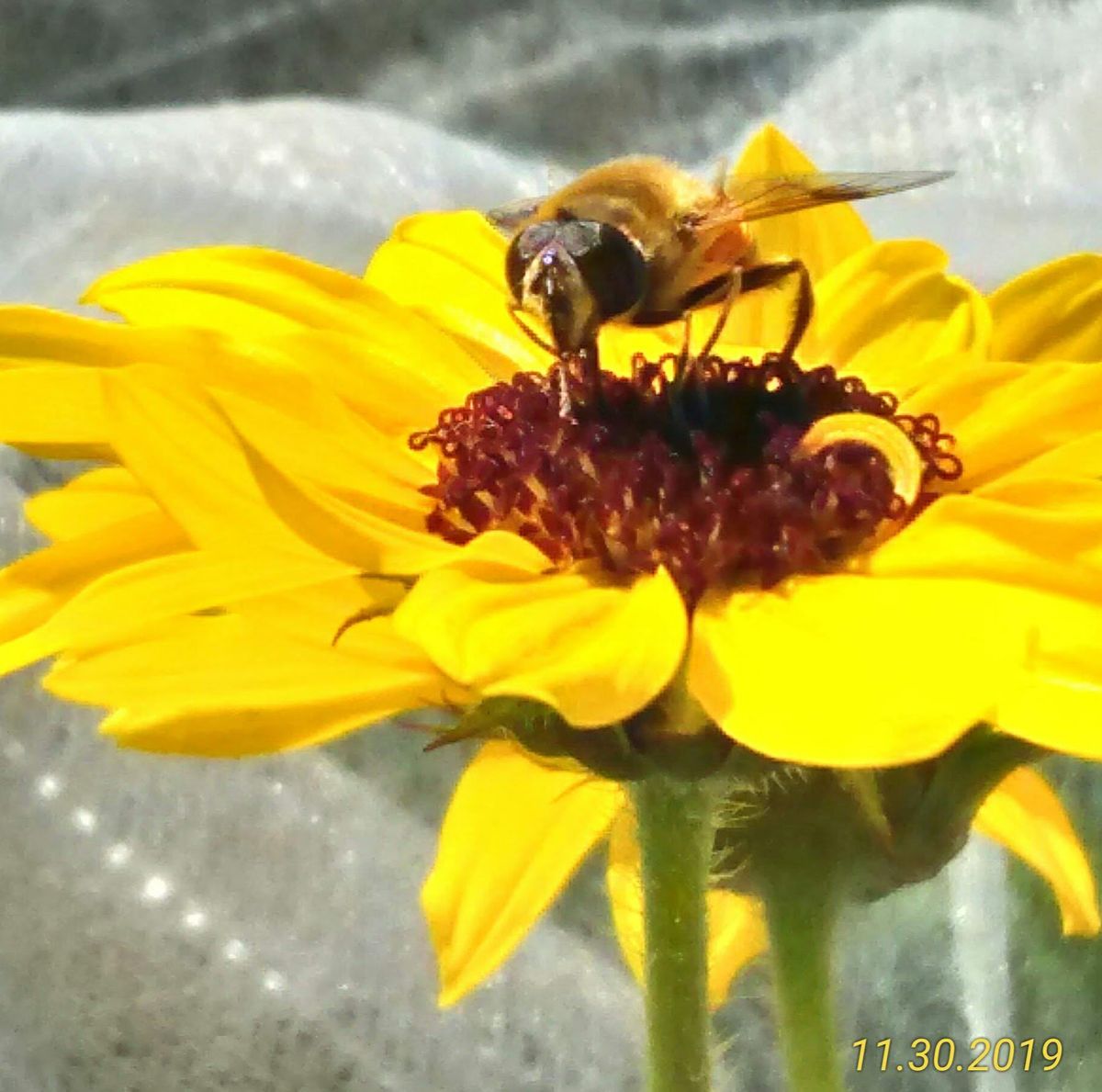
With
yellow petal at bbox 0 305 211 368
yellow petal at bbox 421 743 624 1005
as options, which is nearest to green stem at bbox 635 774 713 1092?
yellow petal at bbox 421 743 624 1005

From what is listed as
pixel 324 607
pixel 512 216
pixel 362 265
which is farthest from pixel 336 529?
pixel 362 265

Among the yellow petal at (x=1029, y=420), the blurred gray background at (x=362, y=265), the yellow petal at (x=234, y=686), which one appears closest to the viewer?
the yellow petal at (x=234, y=686)

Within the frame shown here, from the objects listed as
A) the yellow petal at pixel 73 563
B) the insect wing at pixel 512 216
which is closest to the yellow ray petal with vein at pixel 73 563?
the yellow petal at pixel 73 563

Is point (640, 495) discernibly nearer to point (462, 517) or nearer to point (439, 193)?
point (462, 517)

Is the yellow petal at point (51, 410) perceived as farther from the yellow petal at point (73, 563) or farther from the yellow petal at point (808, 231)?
the yellow petal at point (808, 231)

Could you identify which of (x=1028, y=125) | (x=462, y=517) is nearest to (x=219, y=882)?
(x=462, y=517)
